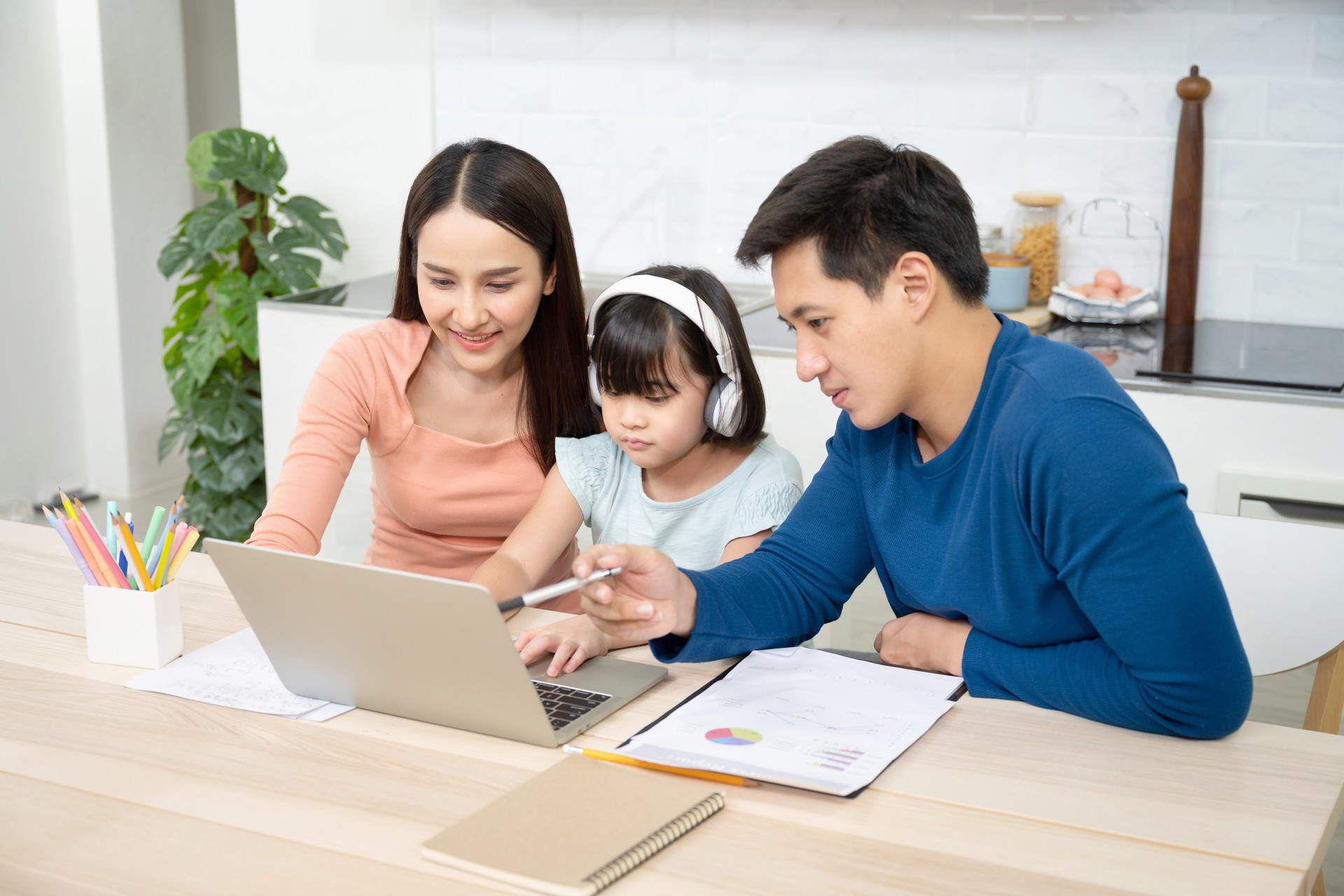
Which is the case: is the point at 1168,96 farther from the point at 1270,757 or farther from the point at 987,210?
the point at 1270,757

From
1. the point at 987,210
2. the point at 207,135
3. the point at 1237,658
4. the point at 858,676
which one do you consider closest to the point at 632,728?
the point at 858,676

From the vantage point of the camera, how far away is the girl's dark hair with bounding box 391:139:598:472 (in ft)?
5.29

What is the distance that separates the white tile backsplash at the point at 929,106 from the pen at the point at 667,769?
1895 millimetres

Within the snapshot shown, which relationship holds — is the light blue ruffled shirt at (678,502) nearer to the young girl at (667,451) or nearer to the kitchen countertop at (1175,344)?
the young girl at (667,451)

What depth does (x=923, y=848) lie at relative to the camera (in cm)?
88

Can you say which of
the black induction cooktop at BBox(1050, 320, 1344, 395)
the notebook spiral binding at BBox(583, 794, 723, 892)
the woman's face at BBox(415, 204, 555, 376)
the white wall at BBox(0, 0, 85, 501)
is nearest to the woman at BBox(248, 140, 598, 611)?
the woman's face at BBox(415, 204, 555, 376)

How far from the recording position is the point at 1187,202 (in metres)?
2.42

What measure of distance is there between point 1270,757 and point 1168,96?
5.69ft

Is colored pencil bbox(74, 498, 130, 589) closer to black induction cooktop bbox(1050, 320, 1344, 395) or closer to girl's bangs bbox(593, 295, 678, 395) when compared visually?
girl's bangs bbox(593, 295, 678, 395)

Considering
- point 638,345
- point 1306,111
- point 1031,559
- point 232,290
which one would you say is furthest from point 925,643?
point 232,290

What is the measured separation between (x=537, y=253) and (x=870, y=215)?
592 millimetres

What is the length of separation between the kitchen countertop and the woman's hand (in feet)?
3.52

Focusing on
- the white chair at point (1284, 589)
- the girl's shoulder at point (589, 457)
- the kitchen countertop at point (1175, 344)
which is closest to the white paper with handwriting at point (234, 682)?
the girl's shoulder at point (589, 457)

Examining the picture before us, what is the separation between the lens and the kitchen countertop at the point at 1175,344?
6.65 feet
